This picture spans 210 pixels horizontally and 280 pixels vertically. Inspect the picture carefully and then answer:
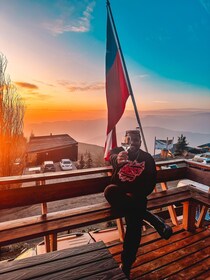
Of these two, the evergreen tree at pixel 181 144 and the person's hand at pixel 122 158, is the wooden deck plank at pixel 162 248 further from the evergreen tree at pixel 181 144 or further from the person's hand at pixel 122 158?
the evergreen tree at pixel 181 144

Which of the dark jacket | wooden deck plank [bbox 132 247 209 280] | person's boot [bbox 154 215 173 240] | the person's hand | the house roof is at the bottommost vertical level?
the house roof

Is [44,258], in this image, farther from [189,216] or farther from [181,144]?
[181,144]

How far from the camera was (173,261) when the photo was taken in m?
2.09

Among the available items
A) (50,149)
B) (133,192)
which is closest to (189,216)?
(133,192)

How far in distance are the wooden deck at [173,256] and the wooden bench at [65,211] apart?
0.26 meters

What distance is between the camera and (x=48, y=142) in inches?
1036

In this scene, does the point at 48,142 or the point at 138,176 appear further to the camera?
the point at 48,142

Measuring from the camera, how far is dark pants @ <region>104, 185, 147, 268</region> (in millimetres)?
1841

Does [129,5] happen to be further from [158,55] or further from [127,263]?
[158,55]

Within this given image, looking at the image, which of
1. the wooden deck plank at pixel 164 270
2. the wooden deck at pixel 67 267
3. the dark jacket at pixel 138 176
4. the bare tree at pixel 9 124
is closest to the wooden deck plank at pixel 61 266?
the wooden deck at pixel 67 267

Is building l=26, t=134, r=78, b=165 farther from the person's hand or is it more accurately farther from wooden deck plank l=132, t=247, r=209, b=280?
wooden deck plank l=132, t=247, r=209, b=280

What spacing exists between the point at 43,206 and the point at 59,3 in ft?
15.6

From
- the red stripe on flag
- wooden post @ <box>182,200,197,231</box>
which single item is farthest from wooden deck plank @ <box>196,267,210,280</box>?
the red stripe on flag

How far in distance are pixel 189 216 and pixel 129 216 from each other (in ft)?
3.97
